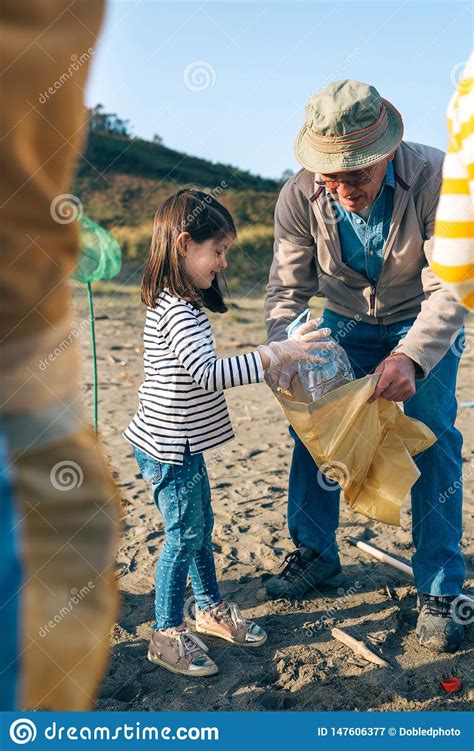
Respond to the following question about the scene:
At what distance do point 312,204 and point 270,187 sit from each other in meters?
20.3

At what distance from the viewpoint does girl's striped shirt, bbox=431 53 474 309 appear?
1.23 m

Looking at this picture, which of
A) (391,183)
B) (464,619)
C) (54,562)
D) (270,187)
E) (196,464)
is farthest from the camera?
(270,187)

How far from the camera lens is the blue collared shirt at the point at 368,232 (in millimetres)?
2861

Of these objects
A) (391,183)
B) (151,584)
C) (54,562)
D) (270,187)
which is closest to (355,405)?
(391,183)

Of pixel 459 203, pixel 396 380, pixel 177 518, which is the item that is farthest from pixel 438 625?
pixel 459 203

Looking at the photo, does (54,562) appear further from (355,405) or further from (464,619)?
(464,619)

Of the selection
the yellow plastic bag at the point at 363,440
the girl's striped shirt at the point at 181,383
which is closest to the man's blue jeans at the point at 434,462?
the yellow plastic bag at the point at 363,440

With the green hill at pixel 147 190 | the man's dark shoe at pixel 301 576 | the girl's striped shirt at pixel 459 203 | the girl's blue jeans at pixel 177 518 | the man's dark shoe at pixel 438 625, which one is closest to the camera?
the girl's striped shirt at pixel 459 203

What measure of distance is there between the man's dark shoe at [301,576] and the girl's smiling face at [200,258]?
51.1 inches

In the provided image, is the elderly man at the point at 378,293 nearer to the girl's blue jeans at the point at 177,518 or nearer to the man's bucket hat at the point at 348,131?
the man's bucket hat at the point at 348,131

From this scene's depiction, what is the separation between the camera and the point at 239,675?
2.72 meters

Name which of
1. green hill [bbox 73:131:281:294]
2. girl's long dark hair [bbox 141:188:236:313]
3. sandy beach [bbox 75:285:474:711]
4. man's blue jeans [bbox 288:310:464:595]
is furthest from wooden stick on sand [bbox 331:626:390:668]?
green hill [bbox 73:131:281:294]

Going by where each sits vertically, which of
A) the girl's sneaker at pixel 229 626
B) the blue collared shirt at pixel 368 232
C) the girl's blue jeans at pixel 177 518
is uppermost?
the blue collared shirt at pixel 368 232

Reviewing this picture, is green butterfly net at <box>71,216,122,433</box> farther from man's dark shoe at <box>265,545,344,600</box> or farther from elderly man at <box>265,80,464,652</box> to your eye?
man's dark shoe at <box>265,545,344,600</box>
